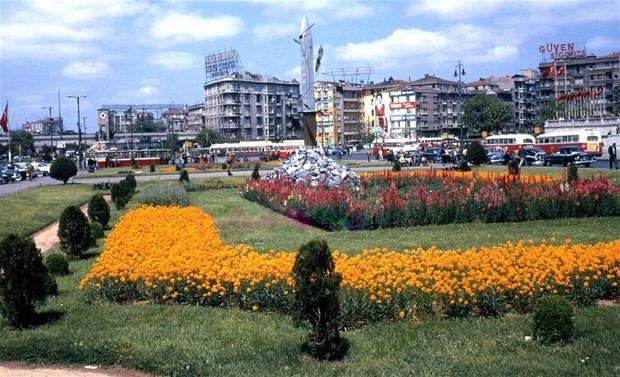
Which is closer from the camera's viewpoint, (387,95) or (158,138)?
(387,95)

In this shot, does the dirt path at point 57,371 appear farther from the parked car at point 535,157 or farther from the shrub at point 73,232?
the parked car at point 535,157

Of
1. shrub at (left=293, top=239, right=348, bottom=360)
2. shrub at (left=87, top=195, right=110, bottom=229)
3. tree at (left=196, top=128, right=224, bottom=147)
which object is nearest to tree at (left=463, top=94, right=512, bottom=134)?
tree at (left=196, top=128, right=224, bottom=147)

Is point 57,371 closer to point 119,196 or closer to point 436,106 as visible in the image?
point 119,196

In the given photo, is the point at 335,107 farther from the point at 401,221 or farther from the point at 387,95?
the point at 401,221

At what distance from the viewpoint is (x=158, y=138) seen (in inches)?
5468

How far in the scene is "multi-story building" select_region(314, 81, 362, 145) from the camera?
127m

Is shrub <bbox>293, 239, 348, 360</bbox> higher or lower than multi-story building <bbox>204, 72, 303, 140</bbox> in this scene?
lower

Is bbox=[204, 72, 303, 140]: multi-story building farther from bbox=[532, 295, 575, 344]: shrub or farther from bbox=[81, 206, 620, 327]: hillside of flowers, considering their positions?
bbox=[532, 295, 575, 344]: shrub

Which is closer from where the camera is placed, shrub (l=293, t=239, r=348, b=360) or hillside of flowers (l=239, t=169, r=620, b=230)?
shrub (l=293, t=239, r=348, b=360)

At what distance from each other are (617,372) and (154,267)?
633cm

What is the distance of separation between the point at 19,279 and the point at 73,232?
5998 millimetres

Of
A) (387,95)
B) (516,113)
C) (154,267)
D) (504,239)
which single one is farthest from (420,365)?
(516,113)

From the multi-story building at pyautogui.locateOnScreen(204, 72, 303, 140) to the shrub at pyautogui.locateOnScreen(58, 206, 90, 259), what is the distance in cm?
11528

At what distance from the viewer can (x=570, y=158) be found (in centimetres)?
4541
